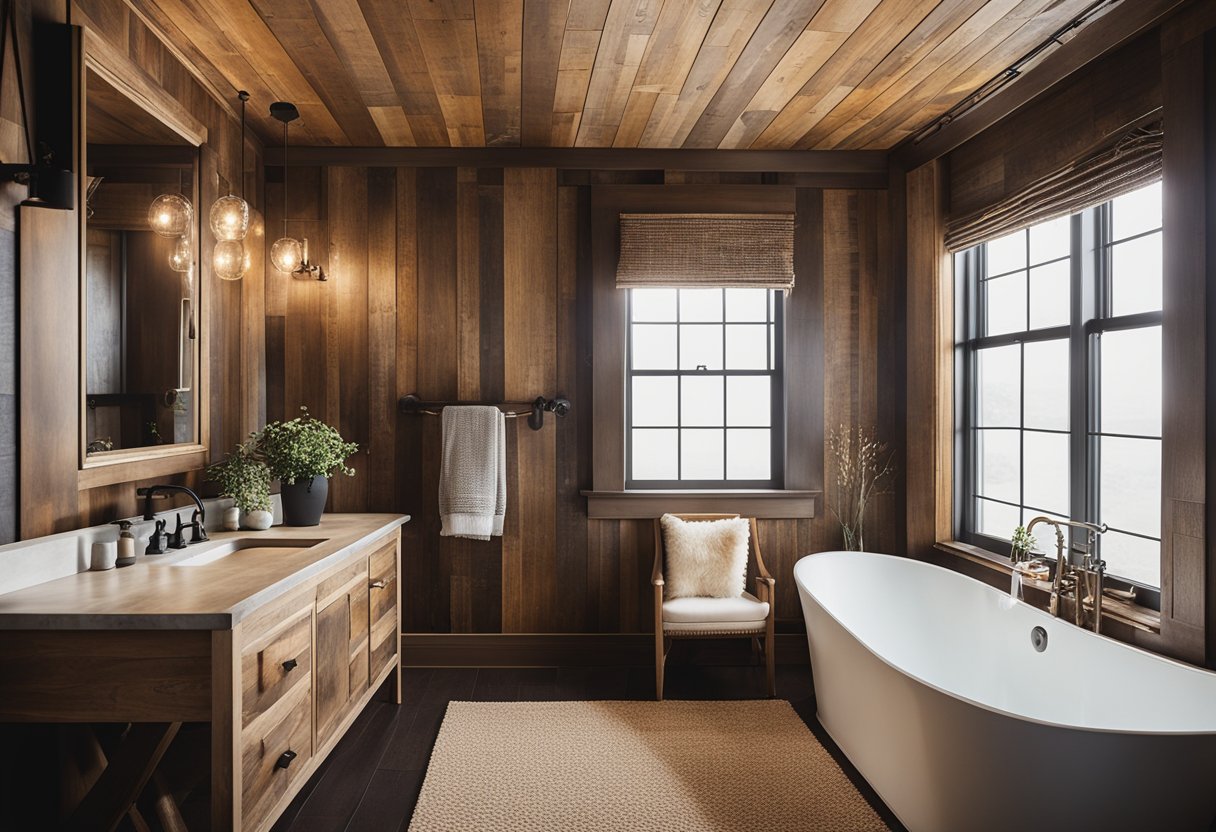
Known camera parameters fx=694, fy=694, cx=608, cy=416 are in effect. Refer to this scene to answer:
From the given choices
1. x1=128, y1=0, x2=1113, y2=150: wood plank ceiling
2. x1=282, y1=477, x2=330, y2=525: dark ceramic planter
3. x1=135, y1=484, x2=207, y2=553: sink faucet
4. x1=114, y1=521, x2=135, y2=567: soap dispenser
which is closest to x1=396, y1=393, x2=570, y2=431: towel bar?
x1=282, y1=477, x2=330, y2=525: dark ceramic planter

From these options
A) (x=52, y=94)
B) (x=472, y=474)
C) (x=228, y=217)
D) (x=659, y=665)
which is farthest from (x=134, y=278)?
(x=659, y=665)

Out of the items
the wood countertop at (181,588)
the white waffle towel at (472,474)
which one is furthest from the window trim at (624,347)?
the wood countertop at (181,588)

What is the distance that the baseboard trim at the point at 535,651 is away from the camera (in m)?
3.60

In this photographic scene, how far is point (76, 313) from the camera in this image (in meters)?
2.09

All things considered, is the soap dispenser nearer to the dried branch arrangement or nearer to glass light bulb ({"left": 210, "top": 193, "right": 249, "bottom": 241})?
glass light bulb ({"left": 210, "top": 193, "right": 249, "bottom": 241})

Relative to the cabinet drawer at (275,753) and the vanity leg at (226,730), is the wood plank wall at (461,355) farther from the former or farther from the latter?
the vanity leg at (226,730)

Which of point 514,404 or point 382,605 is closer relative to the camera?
point 382,605

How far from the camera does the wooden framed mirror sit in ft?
7.02

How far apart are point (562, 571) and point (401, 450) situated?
1053 mm

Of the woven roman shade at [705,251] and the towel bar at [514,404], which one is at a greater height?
the woven roman shade at [705,251]

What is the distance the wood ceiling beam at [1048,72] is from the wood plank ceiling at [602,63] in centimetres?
11

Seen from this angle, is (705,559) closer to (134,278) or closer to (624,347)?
(624,347)

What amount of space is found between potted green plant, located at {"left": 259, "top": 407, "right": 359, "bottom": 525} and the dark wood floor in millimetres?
946

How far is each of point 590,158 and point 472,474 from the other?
5.72 feet
